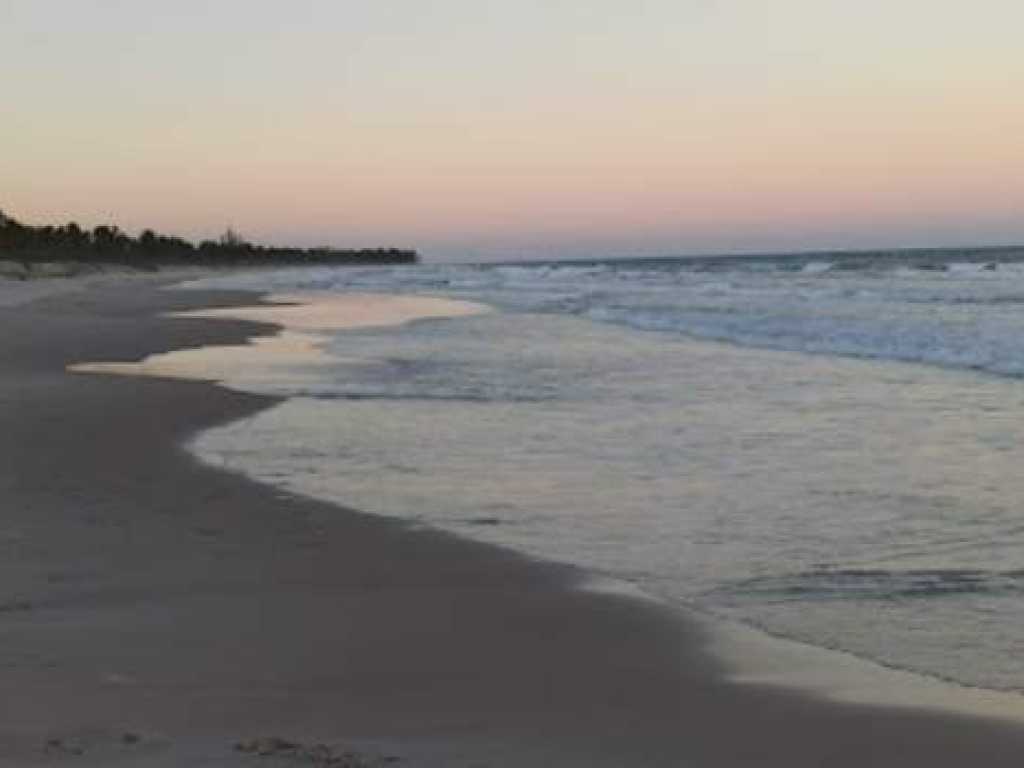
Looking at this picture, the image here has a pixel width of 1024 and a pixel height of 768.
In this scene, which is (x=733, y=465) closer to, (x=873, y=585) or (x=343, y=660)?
(x=873, y=585)

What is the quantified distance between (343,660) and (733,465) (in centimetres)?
568

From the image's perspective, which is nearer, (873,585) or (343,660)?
(343,660)

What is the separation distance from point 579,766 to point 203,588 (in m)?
3.19

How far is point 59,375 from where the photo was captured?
65.2ft

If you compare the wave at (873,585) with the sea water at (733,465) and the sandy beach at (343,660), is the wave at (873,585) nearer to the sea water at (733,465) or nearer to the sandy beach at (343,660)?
the sea water at (733,465)

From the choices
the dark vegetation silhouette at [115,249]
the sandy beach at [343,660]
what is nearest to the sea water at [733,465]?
the sandy beach at [343,660]

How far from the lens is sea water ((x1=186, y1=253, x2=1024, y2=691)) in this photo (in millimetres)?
6996

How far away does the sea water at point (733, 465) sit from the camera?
275 inches

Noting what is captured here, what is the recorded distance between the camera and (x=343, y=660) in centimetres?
599

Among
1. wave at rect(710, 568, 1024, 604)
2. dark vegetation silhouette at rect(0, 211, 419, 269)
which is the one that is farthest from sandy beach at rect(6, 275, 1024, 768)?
dark vegetation silhouette at rect(0, 211, 419, 269)

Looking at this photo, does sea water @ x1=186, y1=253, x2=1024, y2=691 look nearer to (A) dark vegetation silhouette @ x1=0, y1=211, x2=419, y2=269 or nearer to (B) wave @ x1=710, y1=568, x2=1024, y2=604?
(B) wave @ x1=710, y1=568, x2=1024, y2=604

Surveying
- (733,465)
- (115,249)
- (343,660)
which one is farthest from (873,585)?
(115,249)

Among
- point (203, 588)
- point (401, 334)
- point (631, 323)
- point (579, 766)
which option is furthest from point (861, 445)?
point (631, 323)

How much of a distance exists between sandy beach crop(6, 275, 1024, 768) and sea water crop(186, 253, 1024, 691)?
59cm
